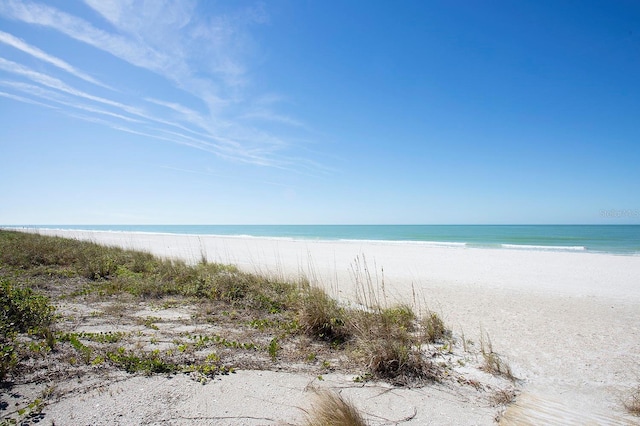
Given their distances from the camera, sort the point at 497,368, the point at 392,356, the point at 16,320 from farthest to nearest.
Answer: the point at 16,320, the point at 497,368, the point at 392,356

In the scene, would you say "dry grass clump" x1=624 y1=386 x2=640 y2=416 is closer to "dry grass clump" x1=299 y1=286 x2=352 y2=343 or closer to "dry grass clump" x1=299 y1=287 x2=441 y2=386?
"dry grass clump" x1=299 y1=287 x2=441 y2=386

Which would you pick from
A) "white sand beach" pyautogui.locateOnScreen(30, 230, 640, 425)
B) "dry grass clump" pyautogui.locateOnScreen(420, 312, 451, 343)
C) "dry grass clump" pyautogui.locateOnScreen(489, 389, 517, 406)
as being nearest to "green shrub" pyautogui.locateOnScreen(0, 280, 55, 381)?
"white sand beach" pyautogui.locateOnScreen(30, 230, 640, 425)

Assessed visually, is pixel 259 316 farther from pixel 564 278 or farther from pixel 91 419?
pixel 564 278

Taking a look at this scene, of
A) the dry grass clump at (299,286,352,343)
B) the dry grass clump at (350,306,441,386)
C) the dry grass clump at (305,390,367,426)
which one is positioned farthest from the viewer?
the dry grass clump at (299,286,352,343)

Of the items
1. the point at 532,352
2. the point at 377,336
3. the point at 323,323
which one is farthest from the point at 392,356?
the point at 532,352

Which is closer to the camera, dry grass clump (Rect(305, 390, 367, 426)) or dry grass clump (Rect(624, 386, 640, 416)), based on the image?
dry grass clump (Rect(305, 390, 367, 426))

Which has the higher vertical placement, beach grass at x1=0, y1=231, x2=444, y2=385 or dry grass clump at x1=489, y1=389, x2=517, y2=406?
beach grass at x1=0, y1=231, x2=444, y2=385

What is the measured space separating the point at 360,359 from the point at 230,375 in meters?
1.75

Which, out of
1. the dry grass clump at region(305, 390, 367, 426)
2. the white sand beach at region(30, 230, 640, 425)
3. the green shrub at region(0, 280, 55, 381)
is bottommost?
the white sand beach at region(30, 230, 640, 425)

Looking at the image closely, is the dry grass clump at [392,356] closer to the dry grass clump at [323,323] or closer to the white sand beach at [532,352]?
the white sand beach at [532,352]

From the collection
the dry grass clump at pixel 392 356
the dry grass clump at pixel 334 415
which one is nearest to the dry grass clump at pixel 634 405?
the dry grass clump at pixel 392 356

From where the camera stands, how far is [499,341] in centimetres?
578

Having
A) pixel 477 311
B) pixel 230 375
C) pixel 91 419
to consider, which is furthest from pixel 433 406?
pixel 477 311

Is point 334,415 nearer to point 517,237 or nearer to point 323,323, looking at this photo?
point 323,323
